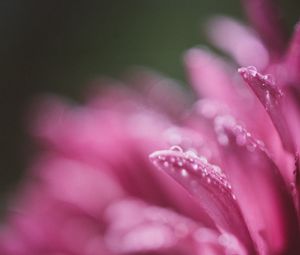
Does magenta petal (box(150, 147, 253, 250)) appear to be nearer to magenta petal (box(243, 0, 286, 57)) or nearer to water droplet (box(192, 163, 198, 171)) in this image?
water droplet (box(192, 163, 198, 171))

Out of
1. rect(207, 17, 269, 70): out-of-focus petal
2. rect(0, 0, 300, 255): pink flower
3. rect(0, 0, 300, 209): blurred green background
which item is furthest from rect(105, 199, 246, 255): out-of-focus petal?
rect(0, 0, 300, 209): blurred green background

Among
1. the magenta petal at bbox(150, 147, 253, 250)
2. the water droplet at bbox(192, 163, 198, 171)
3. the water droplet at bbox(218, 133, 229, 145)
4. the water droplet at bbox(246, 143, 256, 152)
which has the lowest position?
the magenta petal at bbox(150, 147, 253, 250)

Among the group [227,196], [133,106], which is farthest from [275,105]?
[133,106]

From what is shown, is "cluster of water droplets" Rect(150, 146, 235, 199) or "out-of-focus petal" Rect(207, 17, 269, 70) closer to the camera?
"cluster of water droplets" Rect(150, 146, 235, 199)

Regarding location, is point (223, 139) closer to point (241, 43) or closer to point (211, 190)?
point (211, 190)

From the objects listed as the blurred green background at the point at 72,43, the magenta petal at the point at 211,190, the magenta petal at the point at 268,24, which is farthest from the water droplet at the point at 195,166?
the blurred green background at the point at 72,43

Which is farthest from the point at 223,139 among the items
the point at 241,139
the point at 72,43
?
the point at 72,43

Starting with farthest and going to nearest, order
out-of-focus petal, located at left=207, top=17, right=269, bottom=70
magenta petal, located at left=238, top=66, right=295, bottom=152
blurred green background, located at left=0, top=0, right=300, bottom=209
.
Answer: blurred green background, located at left=0, top=0, right=300, bottom=209
out-of-focus petal, located at left=207, top=17, right=269, bottom=70
magenta petal, located at left=238, top=66, right=295, bottom=152

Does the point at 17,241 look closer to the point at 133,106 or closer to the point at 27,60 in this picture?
the point at 133,106
